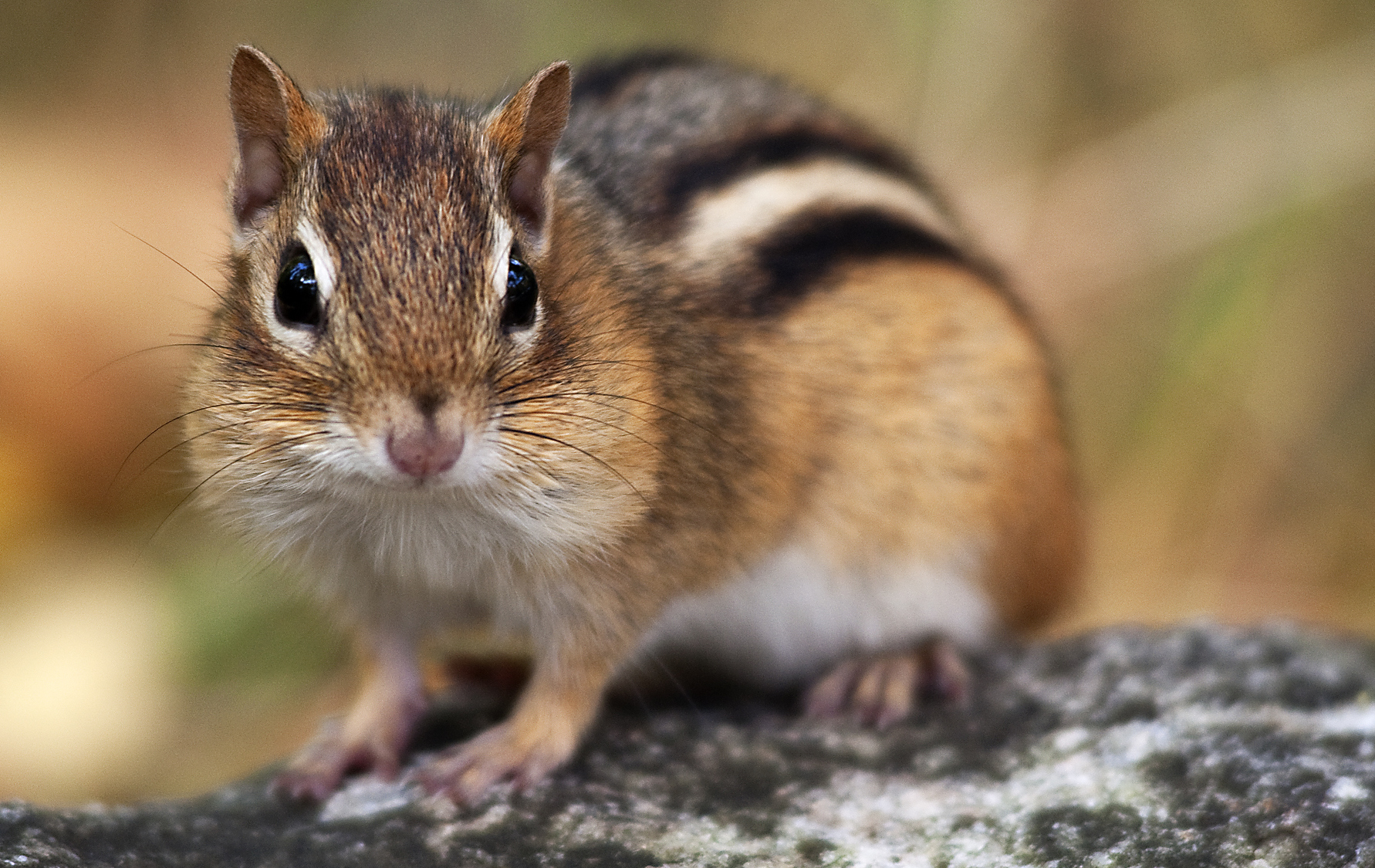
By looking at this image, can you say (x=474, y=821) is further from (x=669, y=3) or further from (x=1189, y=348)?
(x=669, y=3)

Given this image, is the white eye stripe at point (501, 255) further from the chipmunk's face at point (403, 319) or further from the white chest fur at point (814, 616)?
the white chest fur at point (814, 616)

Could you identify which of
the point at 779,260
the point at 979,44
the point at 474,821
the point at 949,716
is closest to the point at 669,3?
the point at 979,44

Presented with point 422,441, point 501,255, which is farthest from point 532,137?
point 422,441

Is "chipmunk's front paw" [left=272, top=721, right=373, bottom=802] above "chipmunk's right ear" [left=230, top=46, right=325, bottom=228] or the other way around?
the other way around

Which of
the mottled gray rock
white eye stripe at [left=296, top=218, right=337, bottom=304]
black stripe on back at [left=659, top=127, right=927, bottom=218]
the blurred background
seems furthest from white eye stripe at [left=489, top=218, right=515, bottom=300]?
the blurred background

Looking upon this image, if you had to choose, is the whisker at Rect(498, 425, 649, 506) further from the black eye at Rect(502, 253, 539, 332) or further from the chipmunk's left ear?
the chipmunk's left ear

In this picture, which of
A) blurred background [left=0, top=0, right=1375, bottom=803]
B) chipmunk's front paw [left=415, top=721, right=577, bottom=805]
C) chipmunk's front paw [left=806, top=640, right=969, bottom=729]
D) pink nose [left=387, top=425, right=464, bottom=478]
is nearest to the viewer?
pink nose [left=387, top=425, right=464, bottom=478]
